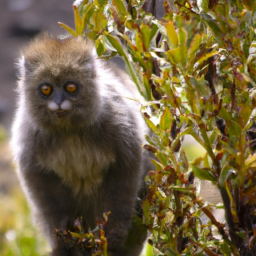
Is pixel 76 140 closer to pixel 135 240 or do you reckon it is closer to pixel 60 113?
pixel 60 113

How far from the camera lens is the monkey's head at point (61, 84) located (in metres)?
2.62

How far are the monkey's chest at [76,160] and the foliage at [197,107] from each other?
880 millimetres

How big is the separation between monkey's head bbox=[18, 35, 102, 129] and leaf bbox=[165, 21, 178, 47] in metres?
1.19

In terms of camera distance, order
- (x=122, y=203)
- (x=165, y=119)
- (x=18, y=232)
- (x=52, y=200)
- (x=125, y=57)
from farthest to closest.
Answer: (x=18, y=232), (x=52, y=200), (x=122, y=203), (x=125, y=57), (x=165, y=119)

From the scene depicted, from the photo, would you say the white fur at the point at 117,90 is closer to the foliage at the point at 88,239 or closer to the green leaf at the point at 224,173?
the foliage at the point at 88,239

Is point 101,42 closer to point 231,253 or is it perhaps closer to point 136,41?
point 136,41

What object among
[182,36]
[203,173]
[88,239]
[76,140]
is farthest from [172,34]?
[76,140]

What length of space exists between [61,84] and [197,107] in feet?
4.20

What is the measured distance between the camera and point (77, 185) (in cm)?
291

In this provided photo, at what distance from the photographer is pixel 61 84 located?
262cm

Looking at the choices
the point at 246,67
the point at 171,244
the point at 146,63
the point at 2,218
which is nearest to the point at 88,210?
the point at 171,244

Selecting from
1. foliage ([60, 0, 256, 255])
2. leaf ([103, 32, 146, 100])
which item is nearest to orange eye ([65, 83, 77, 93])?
foliage ([60, 0, 256, 255])

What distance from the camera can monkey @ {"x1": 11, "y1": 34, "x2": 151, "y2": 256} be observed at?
2.67 m

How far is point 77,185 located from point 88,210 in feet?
0.78
